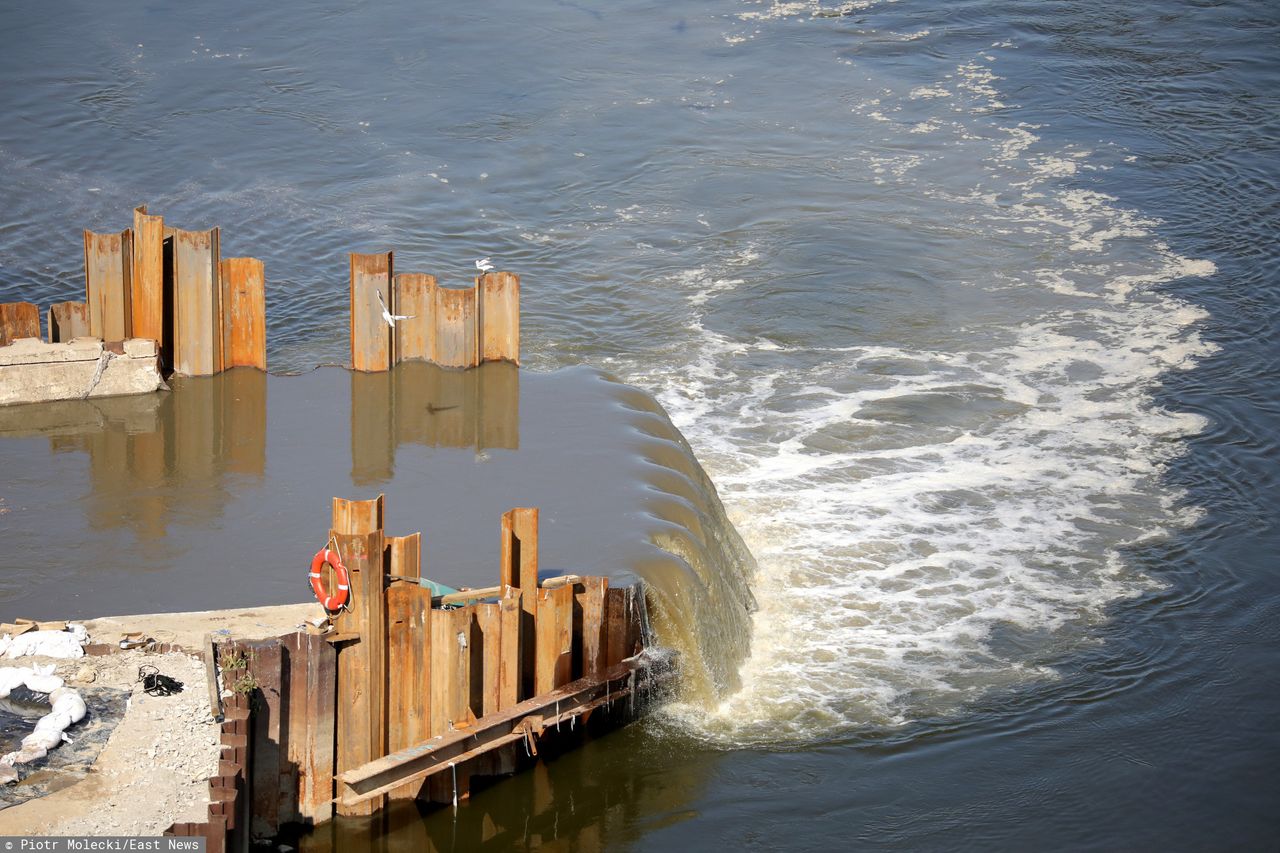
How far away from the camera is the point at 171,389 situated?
1923 centimetres

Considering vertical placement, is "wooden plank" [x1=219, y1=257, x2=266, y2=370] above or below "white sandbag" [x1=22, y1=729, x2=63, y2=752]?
above

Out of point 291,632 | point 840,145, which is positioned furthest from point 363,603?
point 840,145

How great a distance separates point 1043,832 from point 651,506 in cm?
578

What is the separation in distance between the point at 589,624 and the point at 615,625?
15.2 inches

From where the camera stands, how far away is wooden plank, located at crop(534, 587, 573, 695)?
44.6 feet

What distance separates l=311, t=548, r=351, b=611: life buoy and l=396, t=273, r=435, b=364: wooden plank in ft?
26.6

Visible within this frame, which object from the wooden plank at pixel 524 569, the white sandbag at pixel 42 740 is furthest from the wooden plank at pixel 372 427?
the white sandbag at pixel 42 740

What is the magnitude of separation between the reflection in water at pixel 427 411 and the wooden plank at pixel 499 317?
0.66ft

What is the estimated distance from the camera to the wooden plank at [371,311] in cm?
1958

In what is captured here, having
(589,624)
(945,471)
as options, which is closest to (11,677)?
(589,624)

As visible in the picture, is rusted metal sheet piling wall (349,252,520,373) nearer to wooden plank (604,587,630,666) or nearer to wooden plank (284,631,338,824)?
wooden plank (604,587,630,666)

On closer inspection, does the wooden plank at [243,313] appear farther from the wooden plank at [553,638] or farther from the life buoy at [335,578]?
the wooden plank at [553,638]

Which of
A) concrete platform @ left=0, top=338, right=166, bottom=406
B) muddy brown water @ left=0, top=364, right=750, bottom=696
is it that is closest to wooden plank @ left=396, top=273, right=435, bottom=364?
muddy brown water @ left=0, top=364, right=750, bottom=696

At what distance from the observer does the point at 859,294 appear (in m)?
28.0
